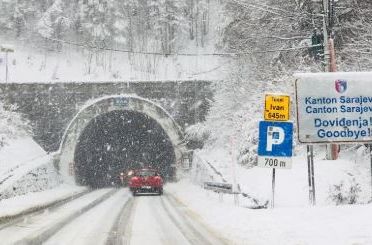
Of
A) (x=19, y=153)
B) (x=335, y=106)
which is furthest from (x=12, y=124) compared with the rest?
(x=335, y=106)

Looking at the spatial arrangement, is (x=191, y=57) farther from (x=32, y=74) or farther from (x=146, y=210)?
(x=146, y=210)

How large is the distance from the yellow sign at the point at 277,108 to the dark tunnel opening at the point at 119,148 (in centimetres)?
2984

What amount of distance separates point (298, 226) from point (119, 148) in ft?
161

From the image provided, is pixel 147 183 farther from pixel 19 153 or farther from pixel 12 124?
pixel 12 124

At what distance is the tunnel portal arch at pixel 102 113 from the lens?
129 feet

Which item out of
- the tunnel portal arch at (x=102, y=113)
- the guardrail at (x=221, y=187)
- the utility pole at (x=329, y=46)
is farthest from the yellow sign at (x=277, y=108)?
the tunnel portal arch at (x=102, y=113)

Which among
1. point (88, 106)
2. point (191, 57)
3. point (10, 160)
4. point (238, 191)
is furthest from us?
point (191, 57)

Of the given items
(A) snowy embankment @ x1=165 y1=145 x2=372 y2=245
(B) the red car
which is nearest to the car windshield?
(B) the red car

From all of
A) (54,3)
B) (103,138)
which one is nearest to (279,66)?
(103,138)

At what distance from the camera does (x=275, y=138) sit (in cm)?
1414

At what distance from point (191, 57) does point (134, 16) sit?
1255 cm

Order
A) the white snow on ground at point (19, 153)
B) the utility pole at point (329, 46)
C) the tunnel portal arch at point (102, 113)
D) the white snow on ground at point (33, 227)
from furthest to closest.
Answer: the tunnel portal arch at point (102, 113) < the white snow on ground at point (19, 153) < the utility pole at point (329, 46) < the white snow on ground at point (33, 227)

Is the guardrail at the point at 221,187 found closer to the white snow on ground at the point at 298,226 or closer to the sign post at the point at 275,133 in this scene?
the white snow on ground at the point at 298,226

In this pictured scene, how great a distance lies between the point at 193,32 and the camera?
267ft
